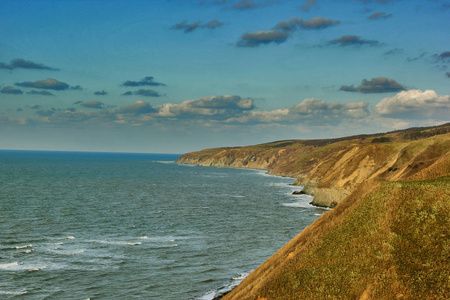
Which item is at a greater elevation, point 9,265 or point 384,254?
point 384,254

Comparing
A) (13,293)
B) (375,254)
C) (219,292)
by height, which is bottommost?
(219,292)

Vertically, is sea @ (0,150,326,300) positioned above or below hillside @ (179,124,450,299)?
below

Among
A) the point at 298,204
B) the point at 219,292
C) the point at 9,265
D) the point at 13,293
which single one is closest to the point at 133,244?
the point at 9,265

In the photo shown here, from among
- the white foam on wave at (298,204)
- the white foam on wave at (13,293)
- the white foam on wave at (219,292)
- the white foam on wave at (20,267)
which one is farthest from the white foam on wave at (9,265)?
the white foam on wave at (298,204)

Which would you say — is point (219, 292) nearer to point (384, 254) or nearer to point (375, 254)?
point (375, 254)

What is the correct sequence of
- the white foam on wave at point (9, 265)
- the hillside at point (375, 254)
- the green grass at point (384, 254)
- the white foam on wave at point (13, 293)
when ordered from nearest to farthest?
the green grass at point (384, 254) → the hillside at point (375, 254) → the white foam on wave at point (13, 293) → the white foam on wave at point (9, 265)

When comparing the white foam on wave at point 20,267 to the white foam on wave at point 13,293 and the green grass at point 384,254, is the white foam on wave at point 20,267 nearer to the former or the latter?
the white foam on wave at point 13,293

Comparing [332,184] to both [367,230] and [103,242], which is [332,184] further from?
[367,230]

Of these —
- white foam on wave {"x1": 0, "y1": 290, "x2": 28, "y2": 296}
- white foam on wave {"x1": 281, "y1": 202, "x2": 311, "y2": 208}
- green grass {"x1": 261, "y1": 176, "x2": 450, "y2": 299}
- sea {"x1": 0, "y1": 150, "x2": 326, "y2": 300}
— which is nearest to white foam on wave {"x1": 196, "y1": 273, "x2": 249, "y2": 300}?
sea {"x1": 0, "y1": 150, "x2": 326, "y2": 300}

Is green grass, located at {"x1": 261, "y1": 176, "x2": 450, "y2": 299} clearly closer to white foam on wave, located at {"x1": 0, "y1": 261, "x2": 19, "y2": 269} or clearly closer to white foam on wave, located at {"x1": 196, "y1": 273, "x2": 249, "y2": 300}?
white foam on wave, located at {"x1": 196, "y1": 273, "x2": 249, "y2": 300}
